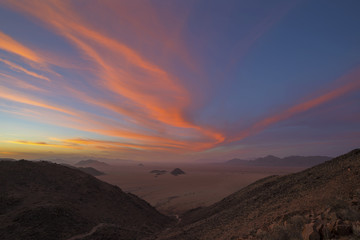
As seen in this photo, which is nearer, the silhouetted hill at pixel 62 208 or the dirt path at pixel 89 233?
the dirt path at pixel 89 233

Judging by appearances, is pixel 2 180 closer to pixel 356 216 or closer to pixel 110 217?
pixel 110 217

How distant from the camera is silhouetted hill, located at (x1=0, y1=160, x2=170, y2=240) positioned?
15055 millimetres

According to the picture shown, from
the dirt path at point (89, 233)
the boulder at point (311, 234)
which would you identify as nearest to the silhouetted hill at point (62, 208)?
the dirt path at point (89, 233)

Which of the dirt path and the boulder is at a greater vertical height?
the boulder

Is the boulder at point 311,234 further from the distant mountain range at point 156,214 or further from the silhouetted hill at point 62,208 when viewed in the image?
the silhouetted hill at point 62,208

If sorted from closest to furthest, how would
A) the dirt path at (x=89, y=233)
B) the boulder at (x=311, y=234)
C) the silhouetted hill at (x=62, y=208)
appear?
the boulder at (x=311, y=234) < the dirt path at (x=89, y=233) < the silhouetted hill at (x=62, y=208)

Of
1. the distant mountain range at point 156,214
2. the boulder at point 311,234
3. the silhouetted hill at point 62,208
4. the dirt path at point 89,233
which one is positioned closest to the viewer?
the boulder at point 311,234

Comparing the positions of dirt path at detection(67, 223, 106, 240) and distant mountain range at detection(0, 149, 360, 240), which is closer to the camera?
distant mountain range at detection(0, 149, 360, 240)

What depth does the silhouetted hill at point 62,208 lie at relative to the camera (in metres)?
15.1

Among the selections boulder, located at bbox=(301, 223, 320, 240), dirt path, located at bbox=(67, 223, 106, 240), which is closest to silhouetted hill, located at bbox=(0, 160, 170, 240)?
dirt path, located at bbox=(67, 223, 106, 240)

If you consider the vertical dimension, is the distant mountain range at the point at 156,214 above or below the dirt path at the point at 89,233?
above

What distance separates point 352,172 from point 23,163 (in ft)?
121

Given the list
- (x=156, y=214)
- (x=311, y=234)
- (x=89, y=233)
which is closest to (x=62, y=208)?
(x=89, y=233)

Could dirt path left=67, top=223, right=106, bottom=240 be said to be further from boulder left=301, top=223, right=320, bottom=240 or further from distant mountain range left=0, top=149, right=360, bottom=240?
boulder left=301, top=223, right=320, bottom=240
